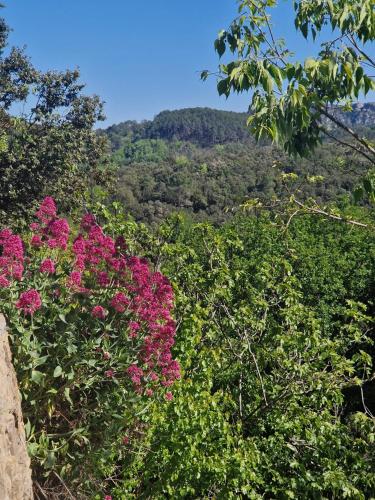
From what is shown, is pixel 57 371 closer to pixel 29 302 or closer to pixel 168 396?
pixel 29 302

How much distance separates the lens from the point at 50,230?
329cm

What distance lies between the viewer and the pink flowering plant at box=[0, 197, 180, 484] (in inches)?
119

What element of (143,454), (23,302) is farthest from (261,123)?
(143,454)

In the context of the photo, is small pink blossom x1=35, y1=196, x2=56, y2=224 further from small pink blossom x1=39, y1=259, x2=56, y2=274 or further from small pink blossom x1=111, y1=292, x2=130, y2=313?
small pink blossom x1=111, y1=292, x2=130, y2=313

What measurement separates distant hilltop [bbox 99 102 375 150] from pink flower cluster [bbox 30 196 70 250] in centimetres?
12237

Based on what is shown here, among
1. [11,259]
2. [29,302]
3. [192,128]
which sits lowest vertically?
[29,302]

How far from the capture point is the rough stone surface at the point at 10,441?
2.28 m

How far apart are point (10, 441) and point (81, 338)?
1.00 m

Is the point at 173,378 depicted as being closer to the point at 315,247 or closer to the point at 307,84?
the point at 307,84

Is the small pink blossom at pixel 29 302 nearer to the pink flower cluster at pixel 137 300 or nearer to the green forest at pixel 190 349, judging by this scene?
the green forest at pixel 190 349

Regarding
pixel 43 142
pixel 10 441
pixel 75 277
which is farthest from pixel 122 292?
pixel 43 142

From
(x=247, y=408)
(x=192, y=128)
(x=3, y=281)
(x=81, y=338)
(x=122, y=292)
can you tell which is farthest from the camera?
(x=192, y=128)

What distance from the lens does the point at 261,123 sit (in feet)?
9.20

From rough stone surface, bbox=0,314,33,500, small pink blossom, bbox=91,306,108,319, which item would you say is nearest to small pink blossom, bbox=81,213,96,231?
small pink blossom, bbox=91,306,108,319
